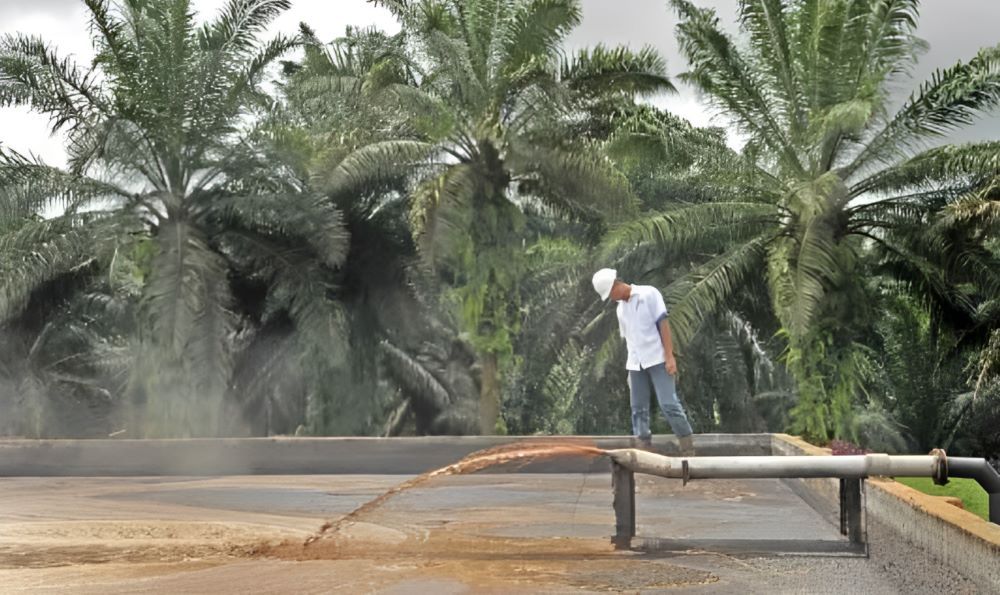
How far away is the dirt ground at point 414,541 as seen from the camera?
657 centimetres

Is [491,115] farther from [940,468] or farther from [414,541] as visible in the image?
[940,468]

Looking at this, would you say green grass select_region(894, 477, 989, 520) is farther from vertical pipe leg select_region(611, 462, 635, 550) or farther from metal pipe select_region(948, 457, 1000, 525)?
vertical pipe leg select_region(611, 462, 635, 550)

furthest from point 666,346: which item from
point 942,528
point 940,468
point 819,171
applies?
point 819,171

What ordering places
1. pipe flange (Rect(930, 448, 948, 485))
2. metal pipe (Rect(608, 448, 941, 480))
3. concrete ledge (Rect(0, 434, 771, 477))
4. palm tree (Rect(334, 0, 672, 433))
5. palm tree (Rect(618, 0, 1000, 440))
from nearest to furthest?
pipe flange (Rect(930, 448, 948, 485)), metal pipe (Rect(608, 448, 941, 480)), concrete ledge (Rect(0, 434, 771, 477)), palm tree (Rect(618, 0, 1000, 440)), palm tree (Rect(334, 0, 672, 433))

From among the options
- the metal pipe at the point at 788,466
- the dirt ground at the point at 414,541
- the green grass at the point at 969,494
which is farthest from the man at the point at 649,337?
the green grass at the point at 969,494

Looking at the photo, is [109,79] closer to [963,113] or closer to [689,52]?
[689,52]

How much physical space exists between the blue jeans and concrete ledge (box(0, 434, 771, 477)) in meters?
2.45

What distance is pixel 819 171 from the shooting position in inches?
800

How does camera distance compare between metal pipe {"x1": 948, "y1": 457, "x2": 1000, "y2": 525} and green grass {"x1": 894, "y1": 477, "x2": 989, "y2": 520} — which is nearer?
metal pipe {"x1": 948, "y1": 457, "x2": 1000, "y2": 525}

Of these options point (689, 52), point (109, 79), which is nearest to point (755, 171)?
point (689, 52)

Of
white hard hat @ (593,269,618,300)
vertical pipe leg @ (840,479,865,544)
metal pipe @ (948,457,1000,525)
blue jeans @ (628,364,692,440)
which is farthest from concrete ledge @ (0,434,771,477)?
metal pipe @ (948,457,1000,525)

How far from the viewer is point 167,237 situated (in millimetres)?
22203

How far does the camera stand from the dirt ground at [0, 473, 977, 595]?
21.6 ft

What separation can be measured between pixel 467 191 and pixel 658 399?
12.5 meters
